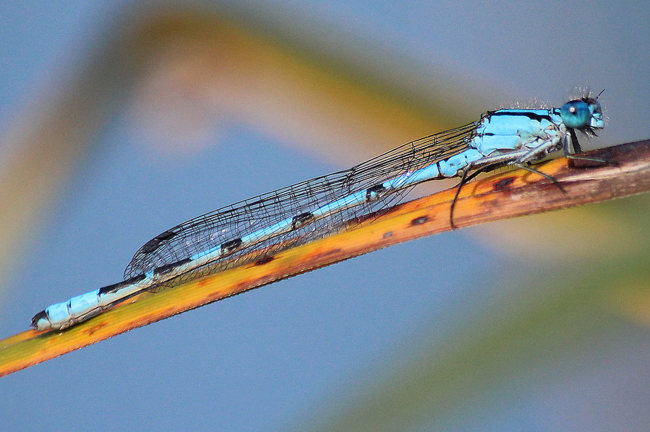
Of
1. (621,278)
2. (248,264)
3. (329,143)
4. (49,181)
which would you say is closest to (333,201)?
(329,143)

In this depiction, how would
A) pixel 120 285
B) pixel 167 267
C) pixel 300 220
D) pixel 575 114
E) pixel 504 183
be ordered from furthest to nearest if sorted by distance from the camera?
pixel 300 220 → pixel 167 267 → pixel 120 285 → pixel 575 114 → pixel 504 183

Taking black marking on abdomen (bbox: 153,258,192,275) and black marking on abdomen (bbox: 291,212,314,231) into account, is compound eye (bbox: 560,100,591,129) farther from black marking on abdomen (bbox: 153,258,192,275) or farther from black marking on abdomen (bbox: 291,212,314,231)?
black marking on abdomen (bbox: 153,258,192,275)

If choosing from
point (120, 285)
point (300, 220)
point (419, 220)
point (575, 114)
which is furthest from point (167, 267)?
point (575, 114)

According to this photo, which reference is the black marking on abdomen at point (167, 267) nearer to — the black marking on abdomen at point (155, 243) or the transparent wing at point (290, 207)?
the transparent wing at point (290, 207)

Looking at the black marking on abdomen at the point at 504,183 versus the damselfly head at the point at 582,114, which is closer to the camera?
the black marking on abdomen at the point at 504,183

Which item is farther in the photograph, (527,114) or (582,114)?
(527,114)

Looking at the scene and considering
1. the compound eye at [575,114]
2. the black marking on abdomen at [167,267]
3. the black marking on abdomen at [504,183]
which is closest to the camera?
the black marking on abdomen at [504,183]

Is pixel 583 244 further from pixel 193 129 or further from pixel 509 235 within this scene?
pixel 193 129

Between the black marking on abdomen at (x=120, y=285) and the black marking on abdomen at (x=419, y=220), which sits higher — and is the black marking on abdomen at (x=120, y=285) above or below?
above

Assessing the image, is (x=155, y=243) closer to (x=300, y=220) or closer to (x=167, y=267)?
(x=167, y=267)

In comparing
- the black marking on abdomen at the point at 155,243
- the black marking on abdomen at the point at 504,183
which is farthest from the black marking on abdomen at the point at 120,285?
the black marking on abdomen at the point at 504,183
